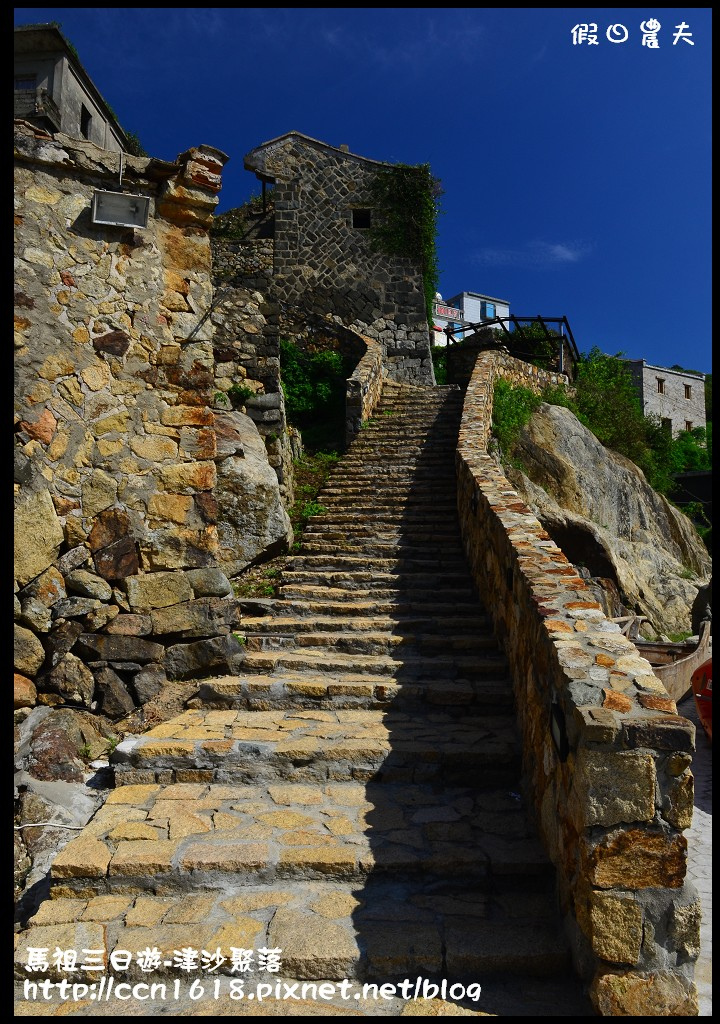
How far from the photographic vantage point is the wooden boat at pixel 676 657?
919 cm

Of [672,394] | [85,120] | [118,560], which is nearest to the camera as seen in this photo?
[118,560]

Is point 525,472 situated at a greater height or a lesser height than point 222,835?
greater

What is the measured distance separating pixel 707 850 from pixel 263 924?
391cm

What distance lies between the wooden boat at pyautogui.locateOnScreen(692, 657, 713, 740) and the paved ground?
374mm

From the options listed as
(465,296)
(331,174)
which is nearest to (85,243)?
(331,174)

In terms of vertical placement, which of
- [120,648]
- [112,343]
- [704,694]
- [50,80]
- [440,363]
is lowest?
[704,694]

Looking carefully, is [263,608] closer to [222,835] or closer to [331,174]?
[222,835]

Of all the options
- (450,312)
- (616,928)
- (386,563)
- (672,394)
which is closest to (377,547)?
(386,563)

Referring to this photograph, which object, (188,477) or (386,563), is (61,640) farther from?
(386,563)

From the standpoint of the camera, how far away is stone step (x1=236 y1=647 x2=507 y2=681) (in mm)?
5055

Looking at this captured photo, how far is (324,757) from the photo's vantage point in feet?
13.3

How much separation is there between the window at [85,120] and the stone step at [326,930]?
20.5m

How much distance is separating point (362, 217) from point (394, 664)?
14.2 m

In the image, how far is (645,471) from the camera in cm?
1667
